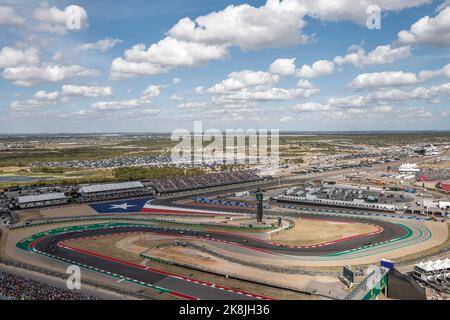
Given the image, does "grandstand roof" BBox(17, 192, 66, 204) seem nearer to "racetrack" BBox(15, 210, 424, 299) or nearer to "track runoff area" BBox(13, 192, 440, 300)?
"track runoff area" BBox(13, 192, 440, 300)

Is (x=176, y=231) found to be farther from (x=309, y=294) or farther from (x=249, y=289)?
(x=309, y=294)

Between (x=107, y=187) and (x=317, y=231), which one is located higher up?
(x=107, y=187)

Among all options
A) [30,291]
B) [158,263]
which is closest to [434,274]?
[158,263]

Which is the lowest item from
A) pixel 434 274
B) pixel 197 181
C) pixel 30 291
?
pixel 434 274

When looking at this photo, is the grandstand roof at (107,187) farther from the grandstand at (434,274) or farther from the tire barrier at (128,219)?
the grandstand at (434,274)

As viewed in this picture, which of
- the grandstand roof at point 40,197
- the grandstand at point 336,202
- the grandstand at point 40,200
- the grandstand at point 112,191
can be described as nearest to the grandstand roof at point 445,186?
the grandstand at point 336,202

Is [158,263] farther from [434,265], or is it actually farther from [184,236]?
[434,265]
